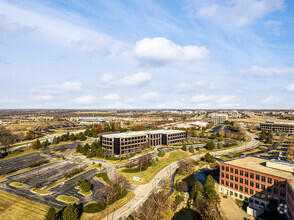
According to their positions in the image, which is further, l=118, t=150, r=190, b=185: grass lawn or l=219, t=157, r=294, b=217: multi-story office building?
l=118, t=150, r=190, b=185: grass lawn

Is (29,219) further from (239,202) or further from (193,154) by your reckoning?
(193,154)

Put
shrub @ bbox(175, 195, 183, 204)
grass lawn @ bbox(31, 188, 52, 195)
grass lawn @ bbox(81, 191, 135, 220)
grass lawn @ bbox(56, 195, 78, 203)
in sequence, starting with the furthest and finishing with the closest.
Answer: grass lawn @ bbox(31, 188, 52, 195)
shrub @ bbox(175, 195, 183, 204)
grass lawn @ bbox(56, 195, 78, 203)
grass lawn @ bbox(81, 191, 135, 220)

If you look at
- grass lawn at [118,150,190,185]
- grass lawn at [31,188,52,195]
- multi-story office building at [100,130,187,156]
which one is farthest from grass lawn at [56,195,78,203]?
multi-story office building at [100,130,187,156]

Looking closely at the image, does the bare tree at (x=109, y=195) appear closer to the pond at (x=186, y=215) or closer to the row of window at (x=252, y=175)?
the pond at (x=186, y=215)

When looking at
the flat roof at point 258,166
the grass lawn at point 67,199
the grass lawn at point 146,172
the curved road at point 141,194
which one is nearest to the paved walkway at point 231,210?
the flat roof at point 258,166

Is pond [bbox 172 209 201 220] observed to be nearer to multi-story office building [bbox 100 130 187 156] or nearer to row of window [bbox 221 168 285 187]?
row of window [bbox 221 168 285 187]

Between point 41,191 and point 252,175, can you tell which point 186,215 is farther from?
point 41,191

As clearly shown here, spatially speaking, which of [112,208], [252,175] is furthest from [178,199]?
[252,175]

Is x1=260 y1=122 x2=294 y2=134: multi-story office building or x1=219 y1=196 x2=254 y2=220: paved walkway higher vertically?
x1=260 y1=122 x2=294 y2=134: multi-story office building
